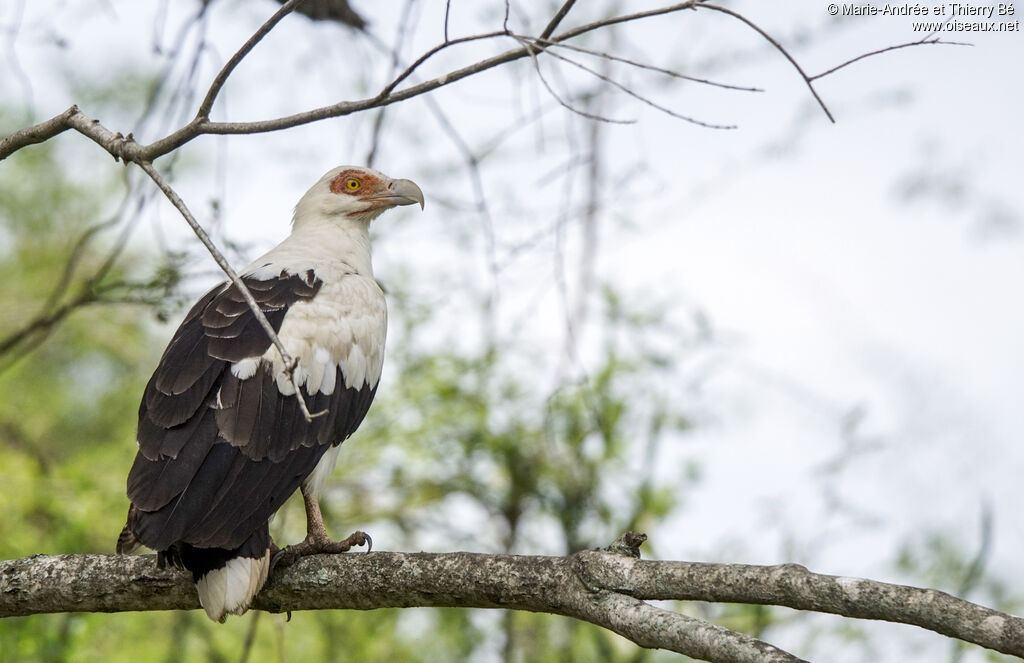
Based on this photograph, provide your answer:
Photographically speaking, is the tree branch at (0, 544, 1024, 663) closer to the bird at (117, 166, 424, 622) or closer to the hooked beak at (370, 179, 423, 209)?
the bird at (117, 166, 424, 622)

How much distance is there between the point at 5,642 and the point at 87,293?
203 cm

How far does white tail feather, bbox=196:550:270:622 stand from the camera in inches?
128

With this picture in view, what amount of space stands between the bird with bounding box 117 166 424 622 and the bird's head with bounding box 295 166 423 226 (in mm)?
639

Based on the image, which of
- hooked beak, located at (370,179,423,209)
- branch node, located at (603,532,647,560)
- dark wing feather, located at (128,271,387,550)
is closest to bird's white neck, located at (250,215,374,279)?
hooked beak, located at (370,179,423,209)

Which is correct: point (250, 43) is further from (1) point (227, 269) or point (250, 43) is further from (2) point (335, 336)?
(2) point (335, 336)

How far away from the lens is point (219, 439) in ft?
11.5

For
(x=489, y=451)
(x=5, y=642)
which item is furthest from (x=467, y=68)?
(x=489, y=451)

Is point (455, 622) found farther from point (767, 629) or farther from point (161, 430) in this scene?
point (161, 430)

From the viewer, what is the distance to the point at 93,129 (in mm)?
2885

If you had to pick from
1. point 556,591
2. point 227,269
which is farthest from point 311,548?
point 227,269

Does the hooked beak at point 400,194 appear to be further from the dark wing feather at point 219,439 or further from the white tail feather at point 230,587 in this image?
the white tail feather at point 230,587

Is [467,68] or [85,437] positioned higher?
[85,437]

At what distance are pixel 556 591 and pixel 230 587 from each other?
1101 mm

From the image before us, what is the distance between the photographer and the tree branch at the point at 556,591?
231 centimetres
